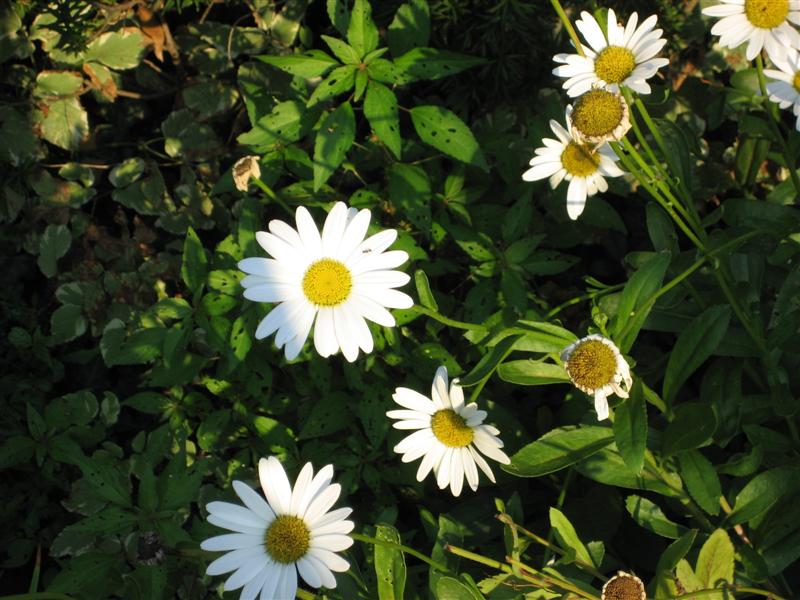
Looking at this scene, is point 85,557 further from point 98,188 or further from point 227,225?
point 98,188

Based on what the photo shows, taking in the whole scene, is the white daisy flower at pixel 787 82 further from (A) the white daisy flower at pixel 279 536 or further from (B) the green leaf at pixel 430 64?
(A) the white daisy flower at pixel 279 536

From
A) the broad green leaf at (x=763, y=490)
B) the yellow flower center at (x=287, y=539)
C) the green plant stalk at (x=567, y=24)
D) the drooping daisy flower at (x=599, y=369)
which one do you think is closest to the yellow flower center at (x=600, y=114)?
the green plant stalk at (x=567, y=24)

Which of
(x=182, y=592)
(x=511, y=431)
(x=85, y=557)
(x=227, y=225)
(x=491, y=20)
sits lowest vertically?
(x=182, y=592)

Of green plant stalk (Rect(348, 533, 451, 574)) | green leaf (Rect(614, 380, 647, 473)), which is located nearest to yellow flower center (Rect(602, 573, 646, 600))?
green leaf (Rect(614, 380, 647, 473))

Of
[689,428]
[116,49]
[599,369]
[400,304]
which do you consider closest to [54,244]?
[116,49]

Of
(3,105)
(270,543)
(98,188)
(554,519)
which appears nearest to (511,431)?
(554,519)

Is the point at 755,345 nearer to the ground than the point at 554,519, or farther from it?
farther from it
